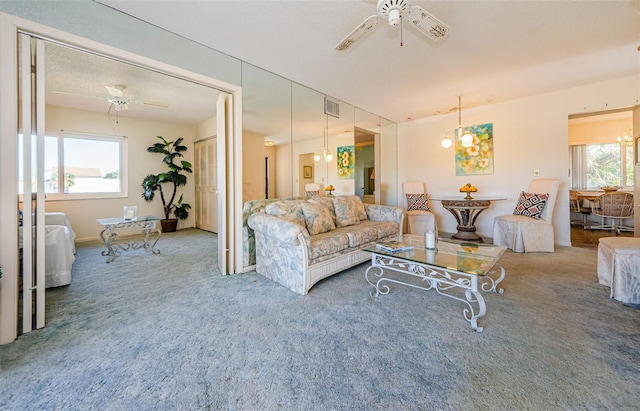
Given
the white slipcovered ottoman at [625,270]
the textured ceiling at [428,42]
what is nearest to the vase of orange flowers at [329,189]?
the textured ceiling at [428,42]

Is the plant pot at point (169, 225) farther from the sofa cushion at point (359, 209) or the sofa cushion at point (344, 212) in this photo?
the sofa cushion at point (359, 209)

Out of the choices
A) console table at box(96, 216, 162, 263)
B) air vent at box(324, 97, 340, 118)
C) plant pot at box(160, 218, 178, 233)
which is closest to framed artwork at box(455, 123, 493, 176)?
air vent at box(324, 97, 340, 118)

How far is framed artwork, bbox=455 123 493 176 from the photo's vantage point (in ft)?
15.7

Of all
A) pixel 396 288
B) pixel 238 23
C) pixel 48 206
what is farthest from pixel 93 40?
pixel 48 206

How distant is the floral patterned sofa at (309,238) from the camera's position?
237 centimetres

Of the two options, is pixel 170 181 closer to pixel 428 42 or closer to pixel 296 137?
pixel 296 137

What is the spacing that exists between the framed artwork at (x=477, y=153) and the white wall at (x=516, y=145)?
3.7 inches

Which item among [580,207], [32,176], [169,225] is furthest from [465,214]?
[169,225]

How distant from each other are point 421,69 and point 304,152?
197 cm

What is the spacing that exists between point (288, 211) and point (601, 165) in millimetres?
8115

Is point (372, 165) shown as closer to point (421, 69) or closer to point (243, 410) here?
point (421, 69)

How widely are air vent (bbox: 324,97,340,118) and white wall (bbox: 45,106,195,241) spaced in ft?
12.7

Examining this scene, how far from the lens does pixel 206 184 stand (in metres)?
5.82

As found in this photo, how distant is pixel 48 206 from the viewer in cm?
451
